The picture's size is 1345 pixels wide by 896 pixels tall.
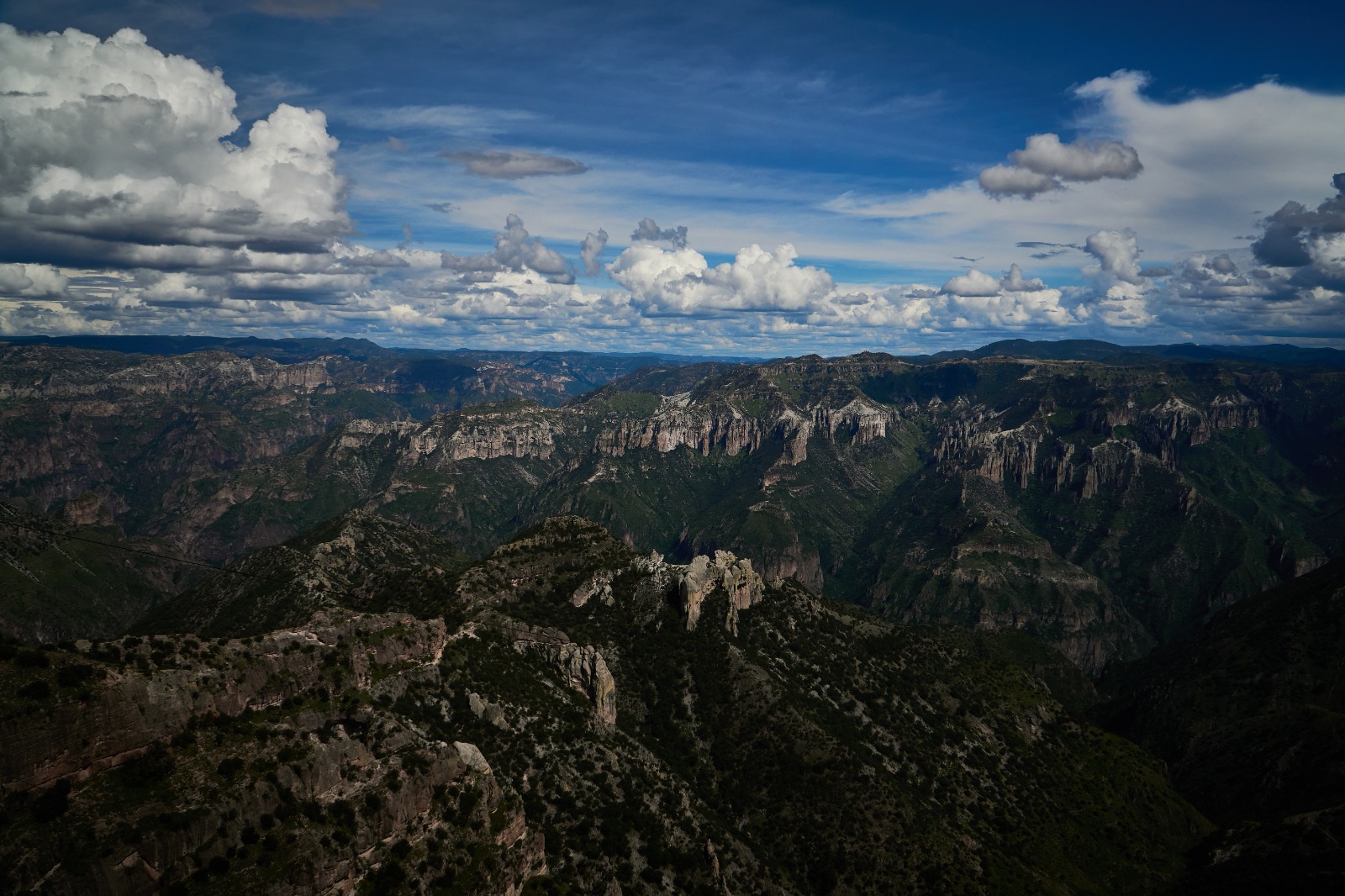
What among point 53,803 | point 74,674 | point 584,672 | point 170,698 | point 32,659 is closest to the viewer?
point 53,803

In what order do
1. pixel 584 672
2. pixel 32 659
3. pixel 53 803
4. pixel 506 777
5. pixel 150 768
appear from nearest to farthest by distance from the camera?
pixel 53 803
pixel 32 659
pixel 150 768
pixel 506 777
pixel 584 672

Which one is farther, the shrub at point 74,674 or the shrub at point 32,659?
the shrub at point 32,659

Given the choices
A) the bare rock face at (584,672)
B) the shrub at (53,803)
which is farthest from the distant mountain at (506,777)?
the bare rock face at (584,672)

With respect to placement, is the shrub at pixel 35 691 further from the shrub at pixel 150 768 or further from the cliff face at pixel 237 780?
the shrub at pixel 150 768

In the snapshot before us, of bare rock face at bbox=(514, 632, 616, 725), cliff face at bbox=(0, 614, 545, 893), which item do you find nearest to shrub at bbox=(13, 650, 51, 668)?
cliff face at bbox=(0, 614, 545, 893)

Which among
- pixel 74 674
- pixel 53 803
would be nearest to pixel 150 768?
pixel 53 803

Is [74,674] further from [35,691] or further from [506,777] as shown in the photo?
[506,777]

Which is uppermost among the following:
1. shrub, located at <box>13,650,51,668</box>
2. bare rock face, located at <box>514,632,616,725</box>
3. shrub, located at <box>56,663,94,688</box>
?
shrub, located at <box>13,650,51,668</box>

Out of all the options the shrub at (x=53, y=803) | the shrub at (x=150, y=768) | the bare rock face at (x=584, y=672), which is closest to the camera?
the shrub at (x=53, y=803)

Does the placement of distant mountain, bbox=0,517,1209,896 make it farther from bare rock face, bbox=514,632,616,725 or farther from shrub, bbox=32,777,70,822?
bare rock face, bbox=514,632,616,725
